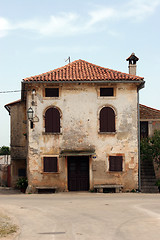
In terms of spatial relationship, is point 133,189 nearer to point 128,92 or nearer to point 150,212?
point 128,92

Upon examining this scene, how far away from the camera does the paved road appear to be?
35.7ft

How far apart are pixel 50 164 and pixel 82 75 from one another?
5824mm

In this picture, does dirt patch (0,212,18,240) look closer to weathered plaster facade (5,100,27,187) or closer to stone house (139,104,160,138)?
stone house (139,104,160,138)

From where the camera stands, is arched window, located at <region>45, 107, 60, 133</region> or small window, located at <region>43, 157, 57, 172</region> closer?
small window, located at <region>43, 157, 57, 172</region>

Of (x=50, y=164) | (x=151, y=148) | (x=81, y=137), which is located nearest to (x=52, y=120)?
(x=81, y=137)

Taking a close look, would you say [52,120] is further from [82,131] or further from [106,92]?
[106,92]

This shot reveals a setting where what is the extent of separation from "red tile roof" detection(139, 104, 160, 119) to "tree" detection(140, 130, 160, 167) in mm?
2199

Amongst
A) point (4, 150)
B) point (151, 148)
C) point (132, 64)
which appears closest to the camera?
point (151, 148)

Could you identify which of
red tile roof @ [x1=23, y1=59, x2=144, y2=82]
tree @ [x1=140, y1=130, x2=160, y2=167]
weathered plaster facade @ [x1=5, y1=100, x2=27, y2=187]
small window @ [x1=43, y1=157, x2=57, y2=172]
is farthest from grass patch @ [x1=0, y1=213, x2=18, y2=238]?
weathered plaster facade @ [x1=5, y1=100, x2=27, y2=187]

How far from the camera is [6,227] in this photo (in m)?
12.0

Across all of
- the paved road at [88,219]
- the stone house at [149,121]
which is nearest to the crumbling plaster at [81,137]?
the stone house at [149,121]

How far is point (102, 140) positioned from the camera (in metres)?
24.3

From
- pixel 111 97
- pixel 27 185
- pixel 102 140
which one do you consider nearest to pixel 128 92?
pixel 111 97

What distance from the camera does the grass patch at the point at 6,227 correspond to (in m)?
11.3
